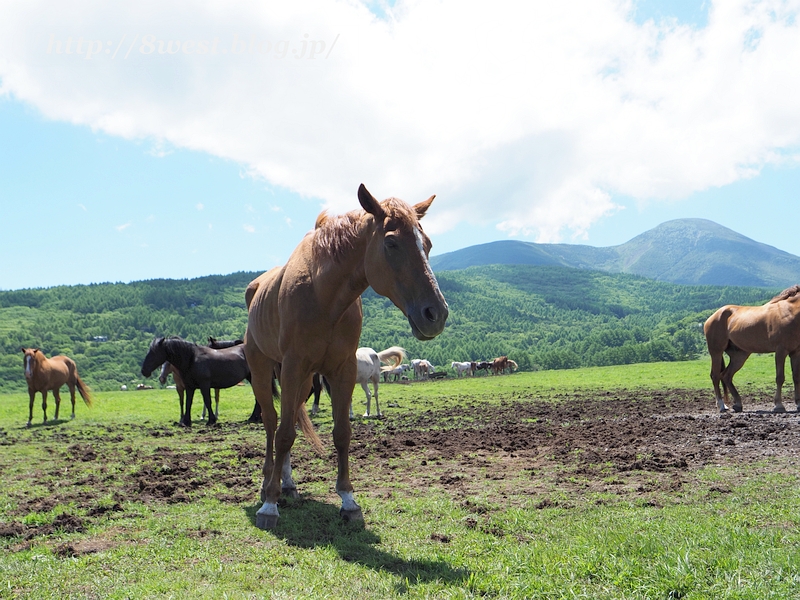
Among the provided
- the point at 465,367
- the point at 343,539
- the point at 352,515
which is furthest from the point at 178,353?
the point at 465,367

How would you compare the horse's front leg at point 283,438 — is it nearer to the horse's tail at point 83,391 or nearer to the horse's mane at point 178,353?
the horse's mane at point 178,353

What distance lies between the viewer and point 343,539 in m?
4.09

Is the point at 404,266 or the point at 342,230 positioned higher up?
the point at 342,230

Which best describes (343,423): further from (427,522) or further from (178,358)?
(178,358)

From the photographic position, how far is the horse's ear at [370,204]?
4000 mm

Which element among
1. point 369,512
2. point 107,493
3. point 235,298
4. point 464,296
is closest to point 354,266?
point 369,512

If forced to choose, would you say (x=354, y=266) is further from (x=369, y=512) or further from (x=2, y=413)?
(x=2, y=413)

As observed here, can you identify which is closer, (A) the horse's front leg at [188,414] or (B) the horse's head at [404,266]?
(B) the horse's head at [404,266]

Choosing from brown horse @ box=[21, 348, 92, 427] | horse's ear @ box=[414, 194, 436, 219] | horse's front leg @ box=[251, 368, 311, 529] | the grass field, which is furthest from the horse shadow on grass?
brown horse @ box=[21, 348, 92, 427]

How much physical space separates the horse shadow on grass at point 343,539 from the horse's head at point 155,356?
33.9ft

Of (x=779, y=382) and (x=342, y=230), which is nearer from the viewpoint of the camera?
(x=342, y=230)

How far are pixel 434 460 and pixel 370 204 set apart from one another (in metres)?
4.61

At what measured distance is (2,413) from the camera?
763 inches

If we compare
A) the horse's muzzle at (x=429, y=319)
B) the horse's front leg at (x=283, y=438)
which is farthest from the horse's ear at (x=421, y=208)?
the horse's front leg at (x=283, y=438)
